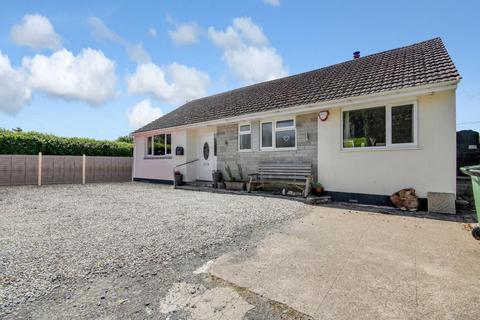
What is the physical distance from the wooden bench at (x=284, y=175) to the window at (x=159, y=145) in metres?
6.30

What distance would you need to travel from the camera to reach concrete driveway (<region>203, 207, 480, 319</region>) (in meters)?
2.19

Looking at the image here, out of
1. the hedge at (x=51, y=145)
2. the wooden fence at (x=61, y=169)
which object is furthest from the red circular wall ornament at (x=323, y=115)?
the hedge at (x=51, y=145)

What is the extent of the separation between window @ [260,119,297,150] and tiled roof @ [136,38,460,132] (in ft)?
2.10

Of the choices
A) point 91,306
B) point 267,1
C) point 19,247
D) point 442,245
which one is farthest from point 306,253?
point 267,1

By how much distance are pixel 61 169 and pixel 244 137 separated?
1039 cm

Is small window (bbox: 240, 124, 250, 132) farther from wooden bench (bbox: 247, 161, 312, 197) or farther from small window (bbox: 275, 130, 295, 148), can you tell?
wooden bench (bbox: 247, 161, 312, 197)

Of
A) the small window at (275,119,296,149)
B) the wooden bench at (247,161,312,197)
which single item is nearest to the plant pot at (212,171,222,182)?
the wooden bench at (247,161,312,197)

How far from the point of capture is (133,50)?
14.3m

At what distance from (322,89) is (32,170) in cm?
1434

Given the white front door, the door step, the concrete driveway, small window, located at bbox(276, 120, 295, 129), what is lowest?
the concrete driveway

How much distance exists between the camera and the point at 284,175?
9023 millimetres

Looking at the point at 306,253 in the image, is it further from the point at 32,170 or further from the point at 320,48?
the point at 32,170

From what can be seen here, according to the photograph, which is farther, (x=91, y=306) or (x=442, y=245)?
(x=442, y=245)

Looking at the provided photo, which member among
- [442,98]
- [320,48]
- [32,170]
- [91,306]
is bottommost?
[91,306]
